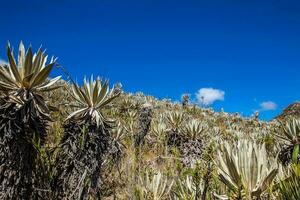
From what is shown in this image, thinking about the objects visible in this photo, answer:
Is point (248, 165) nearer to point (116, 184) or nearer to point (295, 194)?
point (295, 194)

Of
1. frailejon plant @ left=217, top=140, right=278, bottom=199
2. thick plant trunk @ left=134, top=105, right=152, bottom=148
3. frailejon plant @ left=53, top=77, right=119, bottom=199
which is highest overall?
thick plant trunk @ left=134, top=105, right=152, bottom=148

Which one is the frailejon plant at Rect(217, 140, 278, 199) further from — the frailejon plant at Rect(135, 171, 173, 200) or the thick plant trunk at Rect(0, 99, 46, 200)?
the thick plant trunk at Rect(0, 99, 46, 200)

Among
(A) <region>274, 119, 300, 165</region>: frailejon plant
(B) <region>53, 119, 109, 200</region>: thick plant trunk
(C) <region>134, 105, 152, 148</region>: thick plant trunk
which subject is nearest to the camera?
(B) <region>53, 119, 109, 200</region>: thick plant trunk

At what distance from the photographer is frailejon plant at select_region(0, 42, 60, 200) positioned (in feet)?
9.99

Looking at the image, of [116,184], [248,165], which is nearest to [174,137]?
[116,184]

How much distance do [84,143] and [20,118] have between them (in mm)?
747

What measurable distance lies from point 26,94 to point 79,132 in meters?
0.74

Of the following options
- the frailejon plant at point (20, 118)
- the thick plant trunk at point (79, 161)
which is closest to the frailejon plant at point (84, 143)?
the thick plant trunk at point (79, 161)

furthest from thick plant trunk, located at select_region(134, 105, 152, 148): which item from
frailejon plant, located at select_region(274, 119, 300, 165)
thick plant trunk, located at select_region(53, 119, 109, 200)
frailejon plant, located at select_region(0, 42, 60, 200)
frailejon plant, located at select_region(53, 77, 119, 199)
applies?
frailejon plant, located at select_region(0, 42, 60, 200)

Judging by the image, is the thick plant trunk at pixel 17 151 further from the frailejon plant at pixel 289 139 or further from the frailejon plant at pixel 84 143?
the frailejon plant at pixel 289 139

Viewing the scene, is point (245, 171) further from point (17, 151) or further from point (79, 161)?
point (17, 151)

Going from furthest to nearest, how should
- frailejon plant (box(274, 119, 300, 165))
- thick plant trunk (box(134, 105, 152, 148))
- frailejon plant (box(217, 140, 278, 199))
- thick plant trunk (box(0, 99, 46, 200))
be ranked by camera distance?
thick plant trunk (box(134, 105, 152, 148))
frailejon plant (box(274, 119, 300, 165))
thick plant trunk (box(0, 99, 46, 200))
frailejon plant (box(217, 140, 278, 199))

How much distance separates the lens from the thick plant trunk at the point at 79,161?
345cm

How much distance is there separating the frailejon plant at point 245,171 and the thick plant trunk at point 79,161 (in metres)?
1.66
